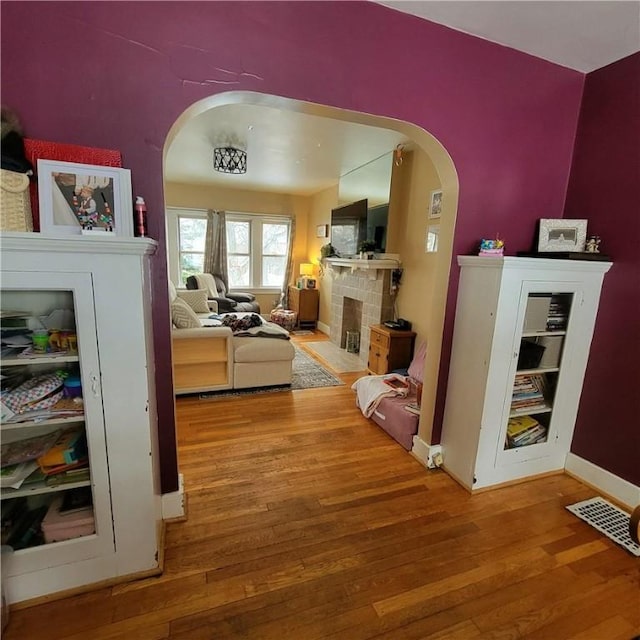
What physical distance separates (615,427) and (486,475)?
804 mm

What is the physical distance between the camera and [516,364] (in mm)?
1963

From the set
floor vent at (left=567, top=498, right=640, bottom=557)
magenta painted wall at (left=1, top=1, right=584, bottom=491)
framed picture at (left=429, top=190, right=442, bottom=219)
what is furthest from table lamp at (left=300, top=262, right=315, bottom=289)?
floor vent at (left=567, top=498, right=640, bottom=557)

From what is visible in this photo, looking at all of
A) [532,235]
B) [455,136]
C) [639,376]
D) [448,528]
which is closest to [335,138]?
[455,136]

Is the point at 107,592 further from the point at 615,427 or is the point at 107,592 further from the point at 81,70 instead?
the point at 615,427

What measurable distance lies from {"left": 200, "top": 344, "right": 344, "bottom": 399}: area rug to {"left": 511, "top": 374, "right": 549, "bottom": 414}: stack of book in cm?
187

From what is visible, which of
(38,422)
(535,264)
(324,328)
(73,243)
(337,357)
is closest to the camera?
(73,243)

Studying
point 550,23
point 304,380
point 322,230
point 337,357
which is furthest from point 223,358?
point 322,230

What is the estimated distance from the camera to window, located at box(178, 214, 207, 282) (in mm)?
6332

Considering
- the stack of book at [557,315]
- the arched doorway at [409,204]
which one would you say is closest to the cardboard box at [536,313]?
the stack of book at [557,315]

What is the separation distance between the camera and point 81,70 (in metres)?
1.28

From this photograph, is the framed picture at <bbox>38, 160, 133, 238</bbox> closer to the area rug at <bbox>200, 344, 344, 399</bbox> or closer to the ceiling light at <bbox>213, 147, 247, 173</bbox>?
the area rug at <bbox>200, 344, 344, 399</bbox>

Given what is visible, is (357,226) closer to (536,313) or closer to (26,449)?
(536,313)

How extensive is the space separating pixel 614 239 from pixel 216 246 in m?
5.80

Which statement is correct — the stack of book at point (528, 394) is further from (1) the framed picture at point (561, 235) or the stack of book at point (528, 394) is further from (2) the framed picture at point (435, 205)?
(2) the framed picture at point (435, 205)
